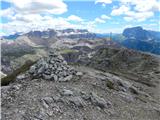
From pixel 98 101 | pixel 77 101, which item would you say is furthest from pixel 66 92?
pixel 98 101

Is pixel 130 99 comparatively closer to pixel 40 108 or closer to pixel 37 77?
pixel 37 77

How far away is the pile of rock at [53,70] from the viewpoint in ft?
114

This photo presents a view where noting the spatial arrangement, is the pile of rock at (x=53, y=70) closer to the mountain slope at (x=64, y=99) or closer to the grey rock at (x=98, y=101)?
the mountain slope at (x=64, y=99)

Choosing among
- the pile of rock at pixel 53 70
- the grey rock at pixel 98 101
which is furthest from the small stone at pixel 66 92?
the pile of rock at pixel 53 70

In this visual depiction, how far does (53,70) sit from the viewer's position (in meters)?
35.7

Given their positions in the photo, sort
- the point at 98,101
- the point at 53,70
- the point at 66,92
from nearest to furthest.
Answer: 1. the point at 66,92
2. the point at 98,101
3. the point at 53,70

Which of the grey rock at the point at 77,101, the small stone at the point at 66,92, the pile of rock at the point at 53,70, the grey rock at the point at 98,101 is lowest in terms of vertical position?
the grey rock at the point at 98,101

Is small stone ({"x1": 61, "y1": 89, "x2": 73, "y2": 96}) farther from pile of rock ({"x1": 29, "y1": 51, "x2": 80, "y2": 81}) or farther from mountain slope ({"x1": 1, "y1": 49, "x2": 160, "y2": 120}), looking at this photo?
pile of rock ({"x1": 29, "y1": 51, "x2": 80, "y2": 81})

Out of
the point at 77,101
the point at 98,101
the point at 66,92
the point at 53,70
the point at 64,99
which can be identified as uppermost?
the point at 53,70

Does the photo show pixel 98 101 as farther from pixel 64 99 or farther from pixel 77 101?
pixel 64 99

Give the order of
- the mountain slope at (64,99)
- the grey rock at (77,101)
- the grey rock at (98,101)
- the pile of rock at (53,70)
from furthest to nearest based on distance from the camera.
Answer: the pile of rock at (53,70)
the grey rock at (98,101)
the grey rock at (77,101)
the mountain slope at (64,99)

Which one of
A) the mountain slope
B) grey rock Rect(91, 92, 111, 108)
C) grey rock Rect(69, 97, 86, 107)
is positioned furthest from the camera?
grey rock Rect(91, 92, 111, 108)

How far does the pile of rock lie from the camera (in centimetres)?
3478

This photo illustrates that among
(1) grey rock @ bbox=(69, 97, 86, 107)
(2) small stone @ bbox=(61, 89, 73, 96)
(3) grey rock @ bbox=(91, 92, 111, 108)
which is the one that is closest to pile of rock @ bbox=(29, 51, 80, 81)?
(2) small stone @ bbox=(61, 89, 73, 96)
